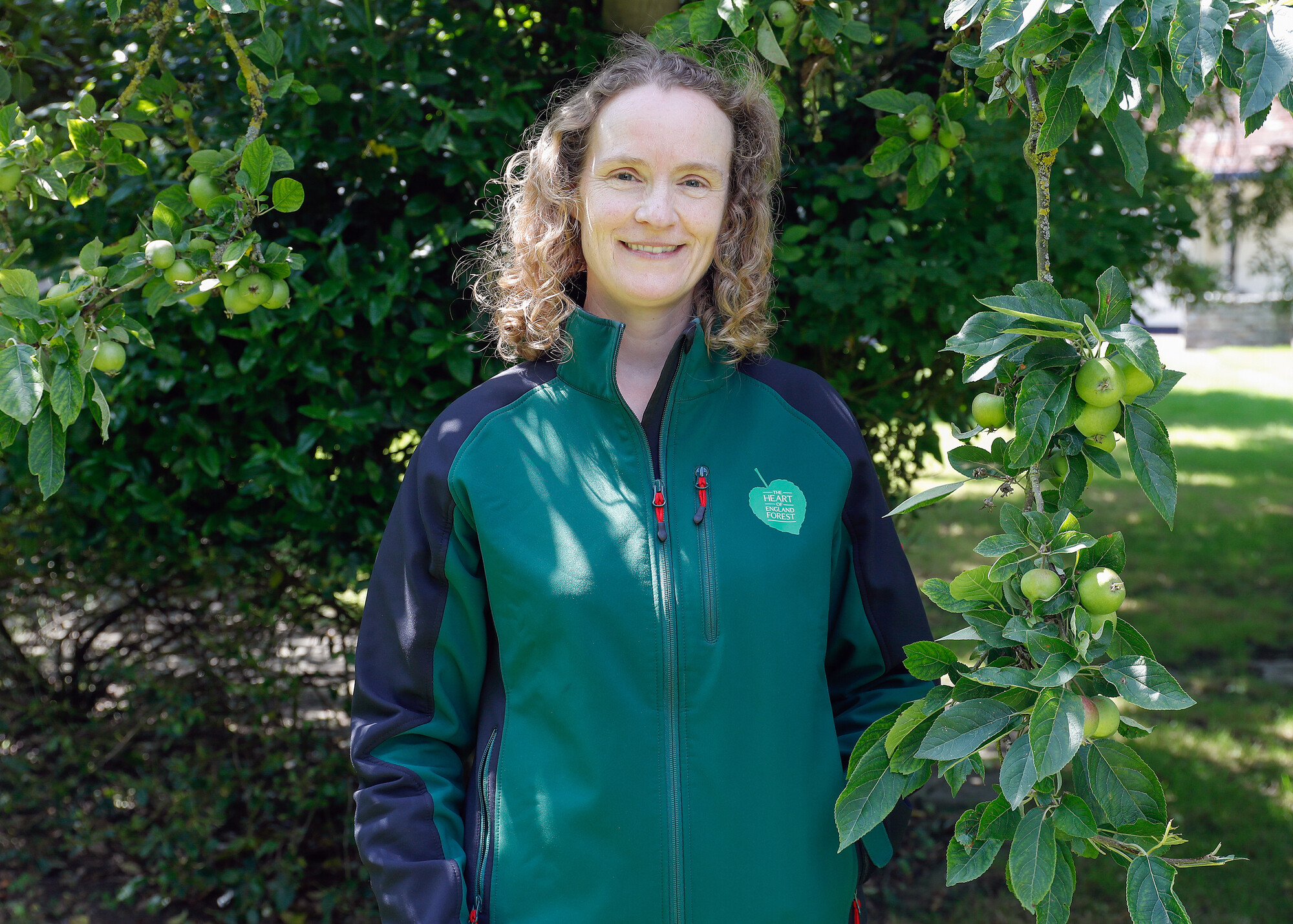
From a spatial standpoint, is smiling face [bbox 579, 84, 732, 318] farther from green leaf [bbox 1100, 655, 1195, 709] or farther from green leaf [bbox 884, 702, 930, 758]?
green leaf [bbox 1100, 655, 1195, 709]

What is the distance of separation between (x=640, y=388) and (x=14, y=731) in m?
2.97

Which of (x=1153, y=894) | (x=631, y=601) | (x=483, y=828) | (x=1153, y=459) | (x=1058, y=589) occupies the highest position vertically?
(x=1153, y=459)

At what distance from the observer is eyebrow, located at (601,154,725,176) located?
167 cm

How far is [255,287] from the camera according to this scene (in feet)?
5.98

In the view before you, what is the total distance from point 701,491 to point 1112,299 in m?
0.64

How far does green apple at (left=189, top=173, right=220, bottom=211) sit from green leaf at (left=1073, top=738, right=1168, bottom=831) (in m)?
1.65

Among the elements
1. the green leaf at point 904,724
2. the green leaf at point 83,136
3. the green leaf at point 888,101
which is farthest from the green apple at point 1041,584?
the green leaf at point 83,136

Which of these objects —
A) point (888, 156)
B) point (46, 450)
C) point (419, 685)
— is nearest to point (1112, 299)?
point (888, 156)

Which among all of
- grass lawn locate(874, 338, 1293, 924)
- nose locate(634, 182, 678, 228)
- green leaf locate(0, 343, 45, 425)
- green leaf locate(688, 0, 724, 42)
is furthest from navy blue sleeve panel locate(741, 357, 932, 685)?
grass lawn locate(874, 338, 1293, 924)

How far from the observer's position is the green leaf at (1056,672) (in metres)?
1.25

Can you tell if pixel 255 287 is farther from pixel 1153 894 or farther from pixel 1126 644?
pixel 1153 894

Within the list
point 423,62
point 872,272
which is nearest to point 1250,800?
point 872,272

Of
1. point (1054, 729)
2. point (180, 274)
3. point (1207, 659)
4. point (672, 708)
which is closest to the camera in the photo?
point (1054, 729)

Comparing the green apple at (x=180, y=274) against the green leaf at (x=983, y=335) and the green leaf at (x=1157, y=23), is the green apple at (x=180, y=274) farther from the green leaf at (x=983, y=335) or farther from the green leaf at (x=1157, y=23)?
the green leaf at (x=1157, y=23)
